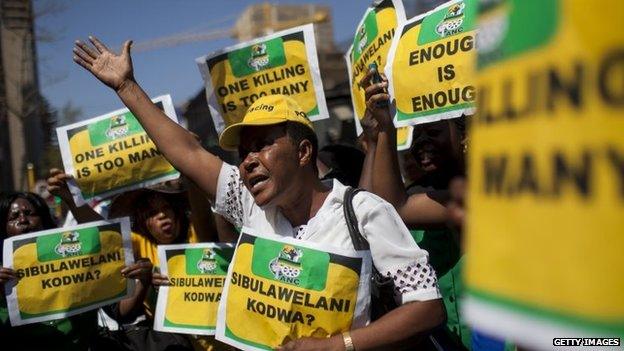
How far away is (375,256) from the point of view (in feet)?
6.53

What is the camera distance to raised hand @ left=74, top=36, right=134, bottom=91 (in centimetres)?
260

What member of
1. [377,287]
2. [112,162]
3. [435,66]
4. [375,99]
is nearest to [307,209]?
[377,287]

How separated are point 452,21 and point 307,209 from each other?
3.39 ft

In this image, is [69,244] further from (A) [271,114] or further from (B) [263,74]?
(A) [271,114]

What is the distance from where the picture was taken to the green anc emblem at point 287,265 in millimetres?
2029

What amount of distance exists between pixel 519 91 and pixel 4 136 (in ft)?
67.9

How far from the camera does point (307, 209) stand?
88.4 inches

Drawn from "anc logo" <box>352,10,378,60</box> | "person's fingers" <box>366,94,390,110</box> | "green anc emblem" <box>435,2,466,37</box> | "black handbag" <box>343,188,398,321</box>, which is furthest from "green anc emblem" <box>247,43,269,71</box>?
"black handbag" <box>343,188,398,321</box>

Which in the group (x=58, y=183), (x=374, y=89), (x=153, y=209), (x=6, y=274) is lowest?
(x=6, y=274)

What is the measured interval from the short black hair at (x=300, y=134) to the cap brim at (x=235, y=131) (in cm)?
6

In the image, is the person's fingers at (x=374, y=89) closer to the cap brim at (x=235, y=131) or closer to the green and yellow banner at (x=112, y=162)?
the cap brim at (x=235, y=131)

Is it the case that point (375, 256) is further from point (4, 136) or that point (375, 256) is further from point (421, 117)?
point (4, 136)

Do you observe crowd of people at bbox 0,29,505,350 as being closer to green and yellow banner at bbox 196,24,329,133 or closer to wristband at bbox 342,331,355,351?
wristband at bbox 342,331,355,351

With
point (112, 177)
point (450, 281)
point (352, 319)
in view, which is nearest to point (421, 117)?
point (450, 281)
